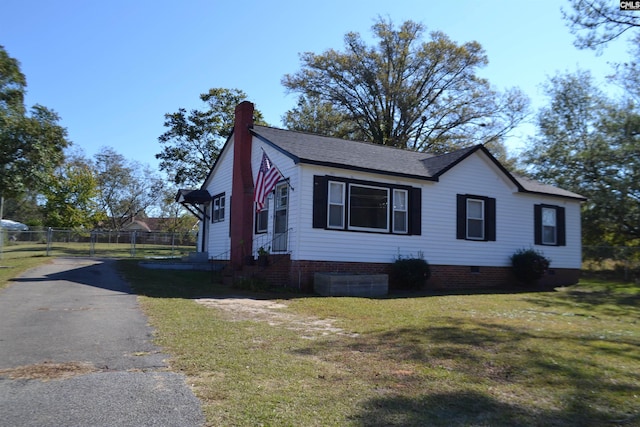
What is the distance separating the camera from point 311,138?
17.6 metres

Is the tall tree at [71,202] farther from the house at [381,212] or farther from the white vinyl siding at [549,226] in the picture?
the white vinyl siding at [549,226]

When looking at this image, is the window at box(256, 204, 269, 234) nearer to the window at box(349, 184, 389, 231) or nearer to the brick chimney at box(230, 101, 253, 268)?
the brick chimney at box(230, 101, 253, 268)

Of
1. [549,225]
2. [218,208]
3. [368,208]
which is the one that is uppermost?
[218,208]

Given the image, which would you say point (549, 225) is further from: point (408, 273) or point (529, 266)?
point (408, 273)

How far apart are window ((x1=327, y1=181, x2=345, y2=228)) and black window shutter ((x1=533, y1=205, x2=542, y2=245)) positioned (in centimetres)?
913

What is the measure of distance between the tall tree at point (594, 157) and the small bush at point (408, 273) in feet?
45.8

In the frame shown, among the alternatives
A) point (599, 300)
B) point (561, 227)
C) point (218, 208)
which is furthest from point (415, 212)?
point (218, 208)

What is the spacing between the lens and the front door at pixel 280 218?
1494 cm

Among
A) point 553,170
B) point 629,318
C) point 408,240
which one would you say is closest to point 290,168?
point 408,240

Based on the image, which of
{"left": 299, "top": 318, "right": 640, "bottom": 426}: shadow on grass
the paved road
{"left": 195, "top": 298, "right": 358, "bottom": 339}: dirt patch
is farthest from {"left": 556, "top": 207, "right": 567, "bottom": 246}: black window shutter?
the paved road

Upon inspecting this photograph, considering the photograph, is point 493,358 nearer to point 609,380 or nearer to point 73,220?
point 609,380

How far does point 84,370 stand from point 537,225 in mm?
18105

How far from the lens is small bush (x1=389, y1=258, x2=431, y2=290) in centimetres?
1500

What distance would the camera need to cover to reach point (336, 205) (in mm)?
14633
